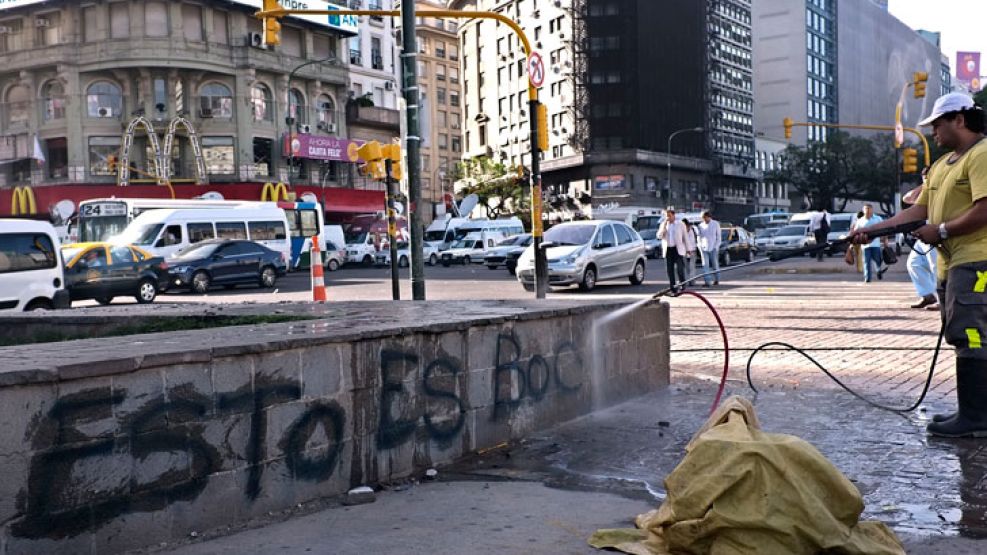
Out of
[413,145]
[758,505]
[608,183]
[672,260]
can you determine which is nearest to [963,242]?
[758,505]

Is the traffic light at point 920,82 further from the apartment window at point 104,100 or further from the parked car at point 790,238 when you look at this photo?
the apartment window at point 104,100

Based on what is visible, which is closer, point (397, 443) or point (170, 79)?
point (397, 443)

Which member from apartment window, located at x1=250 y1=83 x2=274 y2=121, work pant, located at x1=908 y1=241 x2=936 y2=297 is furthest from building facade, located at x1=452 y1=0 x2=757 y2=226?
work pant, located at x1=908 y1=241 x2=936 y2=297

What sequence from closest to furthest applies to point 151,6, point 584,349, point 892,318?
point 584,349, point 892,318, point 151,6

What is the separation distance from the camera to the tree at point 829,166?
86500 mm

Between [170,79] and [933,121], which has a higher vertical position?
[170,79]

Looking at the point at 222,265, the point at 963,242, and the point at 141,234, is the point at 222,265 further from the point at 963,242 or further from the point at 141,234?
the point at 963,242

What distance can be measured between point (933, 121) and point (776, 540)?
11.4 feet

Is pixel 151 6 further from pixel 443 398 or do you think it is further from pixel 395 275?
pixel 443 398

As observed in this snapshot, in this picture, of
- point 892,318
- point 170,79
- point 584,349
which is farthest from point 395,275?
point 170,79

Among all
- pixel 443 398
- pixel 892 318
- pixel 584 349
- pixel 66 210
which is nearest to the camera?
pixel 443 398

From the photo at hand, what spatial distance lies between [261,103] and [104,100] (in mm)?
8475

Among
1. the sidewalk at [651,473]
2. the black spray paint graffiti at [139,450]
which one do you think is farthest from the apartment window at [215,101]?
the black spray paint graffiti at [139,450]

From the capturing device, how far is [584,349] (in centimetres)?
670
